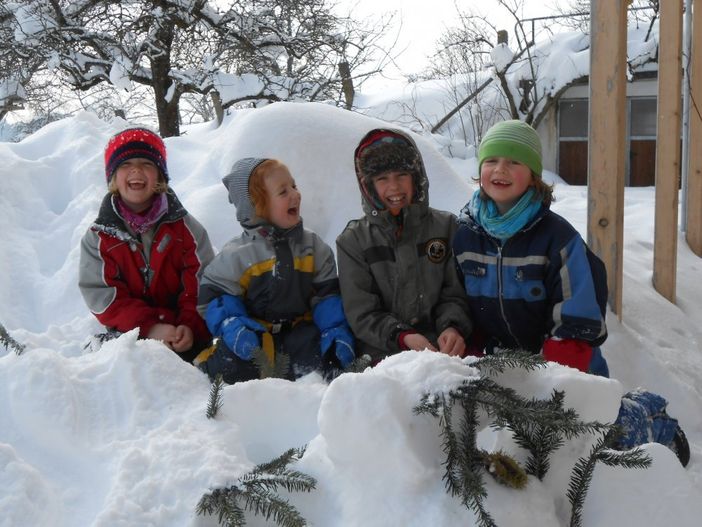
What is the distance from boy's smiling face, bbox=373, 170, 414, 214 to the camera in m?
2.71

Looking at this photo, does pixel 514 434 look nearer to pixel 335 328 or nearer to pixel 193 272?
pixel 335 328

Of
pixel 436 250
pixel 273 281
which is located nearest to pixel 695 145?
pixel 436 250

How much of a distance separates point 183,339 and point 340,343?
2.10 feet

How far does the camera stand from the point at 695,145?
535 cm

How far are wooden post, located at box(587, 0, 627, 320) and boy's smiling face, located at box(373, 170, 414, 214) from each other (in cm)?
136

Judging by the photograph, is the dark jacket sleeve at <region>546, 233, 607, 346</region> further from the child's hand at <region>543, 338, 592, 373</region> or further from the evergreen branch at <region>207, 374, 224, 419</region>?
the evergreen branch at <region>207, 374, 224, 419</region>

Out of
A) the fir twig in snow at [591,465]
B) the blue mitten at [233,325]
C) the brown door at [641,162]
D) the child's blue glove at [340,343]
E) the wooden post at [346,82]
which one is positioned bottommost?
the brown door at [641,162]

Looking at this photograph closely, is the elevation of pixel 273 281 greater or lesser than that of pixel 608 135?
lesser

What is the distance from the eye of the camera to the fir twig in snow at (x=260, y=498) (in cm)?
105

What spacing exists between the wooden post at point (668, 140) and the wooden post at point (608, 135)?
2.11ft

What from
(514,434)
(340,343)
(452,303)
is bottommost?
(340,343)

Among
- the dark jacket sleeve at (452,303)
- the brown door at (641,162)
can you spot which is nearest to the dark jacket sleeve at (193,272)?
the dark jacket sleeve at (452,303)

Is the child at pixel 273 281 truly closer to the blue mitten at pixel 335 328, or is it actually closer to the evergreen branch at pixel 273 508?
the blue mitten at pixel 335 328

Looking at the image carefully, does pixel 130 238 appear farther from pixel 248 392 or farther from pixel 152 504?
pixel 152 504
